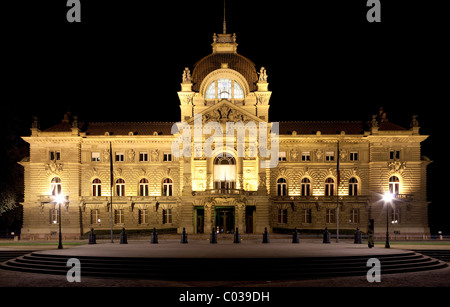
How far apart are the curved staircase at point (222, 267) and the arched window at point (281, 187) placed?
43825 mm

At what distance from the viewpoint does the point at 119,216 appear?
7950 centimetres

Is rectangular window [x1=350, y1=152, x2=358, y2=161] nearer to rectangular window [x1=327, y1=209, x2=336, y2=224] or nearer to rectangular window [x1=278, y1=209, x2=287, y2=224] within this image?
rectangular window [x1=327, y1=209, x2=336, y2=224]

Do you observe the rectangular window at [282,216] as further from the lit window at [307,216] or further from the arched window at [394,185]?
the arched window at [394,185]

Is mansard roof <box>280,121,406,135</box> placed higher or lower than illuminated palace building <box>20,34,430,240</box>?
higher

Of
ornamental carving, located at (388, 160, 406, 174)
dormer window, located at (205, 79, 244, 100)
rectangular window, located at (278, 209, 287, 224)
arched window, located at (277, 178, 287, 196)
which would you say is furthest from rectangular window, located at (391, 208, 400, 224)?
dormer window, located at (205, 79, 244, 100)

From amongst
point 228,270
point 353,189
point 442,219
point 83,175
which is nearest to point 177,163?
point 83,175

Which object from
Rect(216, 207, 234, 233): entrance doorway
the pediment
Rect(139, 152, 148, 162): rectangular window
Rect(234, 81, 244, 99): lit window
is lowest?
Rect(216, 207, 234, 233): entrance doorway

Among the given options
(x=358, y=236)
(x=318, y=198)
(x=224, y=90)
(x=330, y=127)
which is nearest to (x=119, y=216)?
(x=224, y=90)

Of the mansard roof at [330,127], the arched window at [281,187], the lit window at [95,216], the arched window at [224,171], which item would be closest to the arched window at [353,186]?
Answer: the mansard roof at [330,127]

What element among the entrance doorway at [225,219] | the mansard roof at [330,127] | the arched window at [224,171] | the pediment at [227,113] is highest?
the pediment at [227,113]

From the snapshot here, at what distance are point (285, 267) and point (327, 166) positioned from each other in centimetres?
4822

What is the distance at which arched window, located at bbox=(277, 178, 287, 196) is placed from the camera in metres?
Answer: 79.5

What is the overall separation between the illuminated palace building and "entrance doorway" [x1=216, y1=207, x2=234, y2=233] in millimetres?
2231

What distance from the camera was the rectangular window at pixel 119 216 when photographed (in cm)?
7938
